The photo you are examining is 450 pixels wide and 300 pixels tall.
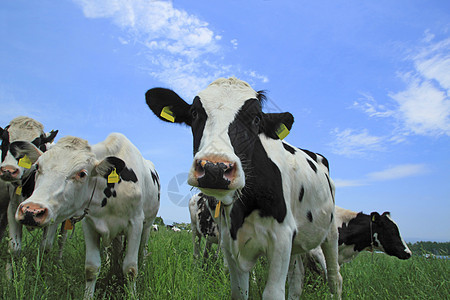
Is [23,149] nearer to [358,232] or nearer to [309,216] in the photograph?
[309,216]

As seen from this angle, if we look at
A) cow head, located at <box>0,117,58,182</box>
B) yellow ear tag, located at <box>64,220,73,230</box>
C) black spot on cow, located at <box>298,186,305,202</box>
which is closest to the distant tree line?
black spot on cow, located at <box>298,186,305,202</box>

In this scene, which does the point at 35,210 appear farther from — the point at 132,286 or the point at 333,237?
the point at 333,237

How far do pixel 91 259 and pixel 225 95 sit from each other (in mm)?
3240

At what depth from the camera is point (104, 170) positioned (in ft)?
15.9

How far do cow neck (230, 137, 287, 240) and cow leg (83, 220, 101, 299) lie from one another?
248 cm

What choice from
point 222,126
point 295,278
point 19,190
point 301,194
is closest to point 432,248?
point 295,278

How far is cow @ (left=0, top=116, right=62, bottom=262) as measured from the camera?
222 inches

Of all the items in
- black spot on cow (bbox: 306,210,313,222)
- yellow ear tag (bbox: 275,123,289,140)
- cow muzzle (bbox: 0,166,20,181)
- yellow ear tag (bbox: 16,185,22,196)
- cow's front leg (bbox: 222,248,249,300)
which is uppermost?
yellow ear tag (bbox: 275,123,289,140)

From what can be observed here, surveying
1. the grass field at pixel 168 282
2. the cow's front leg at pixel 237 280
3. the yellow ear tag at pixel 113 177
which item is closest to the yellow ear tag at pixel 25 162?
the grass field at pixel 168 282

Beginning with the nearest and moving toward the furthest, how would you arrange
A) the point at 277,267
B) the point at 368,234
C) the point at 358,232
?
the point at 277,267
the point at 358,232
the point at 368,234

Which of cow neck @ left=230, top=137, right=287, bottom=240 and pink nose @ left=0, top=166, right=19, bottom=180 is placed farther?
pink nose @ left=0, top=166, right=19, bottom=180

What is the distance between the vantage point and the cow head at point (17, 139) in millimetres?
5641

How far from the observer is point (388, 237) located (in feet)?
31.0

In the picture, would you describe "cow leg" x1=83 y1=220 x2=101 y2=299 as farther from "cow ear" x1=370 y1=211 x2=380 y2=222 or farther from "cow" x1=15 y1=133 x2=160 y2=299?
"cow ear" x1=370 y1=211 x2=380 y2=222
